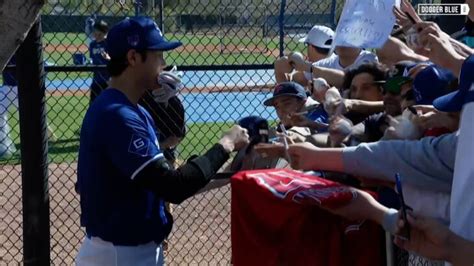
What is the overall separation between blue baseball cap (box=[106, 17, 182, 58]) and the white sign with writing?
1066mm

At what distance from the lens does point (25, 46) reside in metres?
5.00

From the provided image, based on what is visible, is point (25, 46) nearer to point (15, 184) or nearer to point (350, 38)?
point (350, 38)

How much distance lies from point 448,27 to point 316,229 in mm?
3477

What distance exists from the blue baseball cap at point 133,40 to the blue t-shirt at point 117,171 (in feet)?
0.65

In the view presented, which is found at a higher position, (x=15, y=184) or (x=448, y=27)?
(x=448, y=27)

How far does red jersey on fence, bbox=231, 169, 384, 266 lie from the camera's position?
3.54 meters

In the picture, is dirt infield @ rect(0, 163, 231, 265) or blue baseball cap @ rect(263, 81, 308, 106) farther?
dirt infield @ rect(0, 163, 231, 265)

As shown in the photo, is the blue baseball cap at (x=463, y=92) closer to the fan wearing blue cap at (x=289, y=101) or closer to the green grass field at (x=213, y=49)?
the fan wearing blue cap at (x=289, y=101)

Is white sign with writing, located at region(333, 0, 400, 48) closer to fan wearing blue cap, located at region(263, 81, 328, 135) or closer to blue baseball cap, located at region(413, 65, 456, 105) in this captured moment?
fan wearing blue cap, located at region(263, 81, 328, 135)

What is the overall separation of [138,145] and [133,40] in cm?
52

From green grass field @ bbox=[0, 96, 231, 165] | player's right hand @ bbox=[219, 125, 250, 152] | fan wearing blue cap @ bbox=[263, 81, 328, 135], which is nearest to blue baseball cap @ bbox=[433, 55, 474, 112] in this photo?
player's right hand @ bbox=[219, 125, 250, 152]

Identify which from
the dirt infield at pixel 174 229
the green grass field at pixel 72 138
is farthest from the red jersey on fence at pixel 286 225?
the green grass field at pixel 72 138

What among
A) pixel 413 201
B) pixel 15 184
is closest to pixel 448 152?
pixel 413 201

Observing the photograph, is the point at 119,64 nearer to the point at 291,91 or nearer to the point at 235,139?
the point at 235,139
